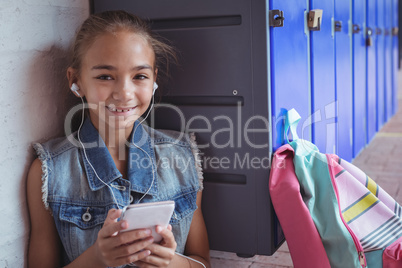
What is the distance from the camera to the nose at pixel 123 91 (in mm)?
1460

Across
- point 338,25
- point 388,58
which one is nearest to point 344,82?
point 338,25

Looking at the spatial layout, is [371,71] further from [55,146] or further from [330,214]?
[55,146]

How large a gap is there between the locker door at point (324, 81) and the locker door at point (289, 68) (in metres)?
0.09

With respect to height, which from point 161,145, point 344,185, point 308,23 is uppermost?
point 308,23

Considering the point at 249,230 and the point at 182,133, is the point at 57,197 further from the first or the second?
the point at 249,230

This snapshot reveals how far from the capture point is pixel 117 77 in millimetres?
1485

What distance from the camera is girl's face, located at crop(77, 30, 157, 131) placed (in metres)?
1.47

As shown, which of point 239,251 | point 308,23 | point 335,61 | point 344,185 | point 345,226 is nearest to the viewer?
point 345,226

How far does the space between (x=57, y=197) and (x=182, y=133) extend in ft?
1.65

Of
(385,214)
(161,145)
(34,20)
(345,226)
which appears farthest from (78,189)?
(385,214)

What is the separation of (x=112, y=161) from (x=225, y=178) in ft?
1.47

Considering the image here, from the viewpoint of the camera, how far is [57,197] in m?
1.43

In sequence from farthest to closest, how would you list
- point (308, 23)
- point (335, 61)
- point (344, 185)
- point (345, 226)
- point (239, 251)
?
point (335, 61) → point (308, 23) → point (239, 251) → point (344, 185) → point (345, 226)

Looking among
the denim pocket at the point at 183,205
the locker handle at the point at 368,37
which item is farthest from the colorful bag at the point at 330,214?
the locker handle at the point at 368,37
